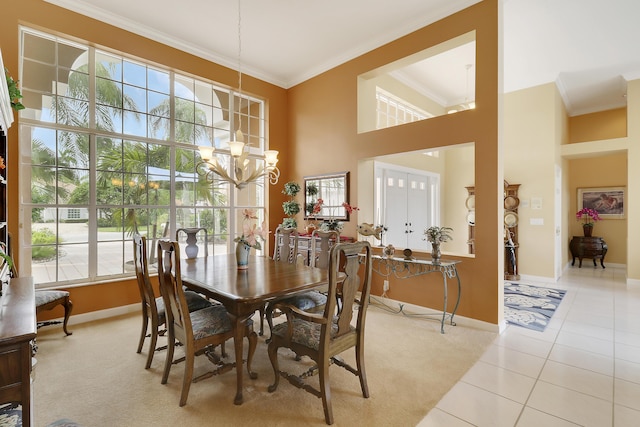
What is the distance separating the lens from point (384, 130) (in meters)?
4.28

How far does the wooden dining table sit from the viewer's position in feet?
6.74

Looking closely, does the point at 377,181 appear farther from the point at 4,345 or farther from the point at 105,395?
the point at 4,345

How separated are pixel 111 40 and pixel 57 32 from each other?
0.52 m

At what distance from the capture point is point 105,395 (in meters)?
2.16

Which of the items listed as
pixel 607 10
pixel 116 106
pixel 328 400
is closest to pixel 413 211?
pixel 607 10

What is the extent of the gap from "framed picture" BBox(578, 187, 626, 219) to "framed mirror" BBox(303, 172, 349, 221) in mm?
6455

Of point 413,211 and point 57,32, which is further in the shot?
point 413,211

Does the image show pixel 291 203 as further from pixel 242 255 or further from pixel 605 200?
pixel 605 200

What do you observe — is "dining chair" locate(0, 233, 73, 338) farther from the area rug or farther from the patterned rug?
the area rug

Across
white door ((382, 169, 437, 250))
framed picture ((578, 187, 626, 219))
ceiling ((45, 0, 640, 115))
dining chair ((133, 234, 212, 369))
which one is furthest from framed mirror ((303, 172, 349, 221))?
framed picture ((578, 187, 626, 219))

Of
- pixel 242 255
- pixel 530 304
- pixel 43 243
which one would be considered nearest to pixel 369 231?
pixel 242 255

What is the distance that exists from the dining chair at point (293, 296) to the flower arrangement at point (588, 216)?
7190 millimetres

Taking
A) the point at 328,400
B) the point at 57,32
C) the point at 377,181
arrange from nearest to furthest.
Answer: the point at 328,400 → the point at 57,32 → the point at 377,181

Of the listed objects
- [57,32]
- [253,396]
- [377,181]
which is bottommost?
[253,396]
